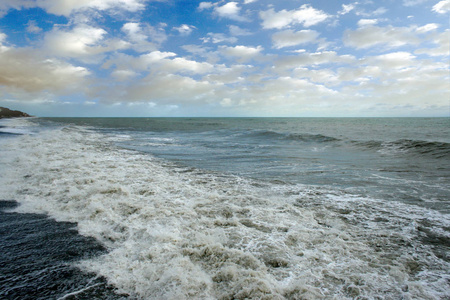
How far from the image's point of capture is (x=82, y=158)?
11.3m

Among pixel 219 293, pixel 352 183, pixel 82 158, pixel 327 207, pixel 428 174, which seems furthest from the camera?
pixel 82 158

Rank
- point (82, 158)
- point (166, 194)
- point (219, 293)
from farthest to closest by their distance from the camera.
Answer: point (82, 158), point (166, 194), point (219, 293)

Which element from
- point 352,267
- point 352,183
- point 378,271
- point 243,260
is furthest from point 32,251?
point 352,183

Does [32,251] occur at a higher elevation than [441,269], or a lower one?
higher

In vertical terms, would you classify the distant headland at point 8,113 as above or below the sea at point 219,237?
above

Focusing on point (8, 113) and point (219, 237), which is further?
point (8, 113)

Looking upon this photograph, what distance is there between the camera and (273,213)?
206 inches

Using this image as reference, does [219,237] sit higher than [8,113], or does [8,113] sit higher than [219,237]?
[8,113]

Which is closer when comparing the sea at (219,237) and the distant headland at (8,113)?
the sea at (219,237)

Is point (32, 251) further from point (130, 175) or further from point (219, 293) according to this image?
point (130, 175)

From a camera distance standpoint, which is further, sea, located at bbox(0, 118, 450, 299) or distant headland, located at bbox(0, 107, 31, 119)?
distant headland, located at bbox(0, 107, 31, 119)

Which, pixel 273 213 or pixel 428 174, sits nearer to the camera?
pixel 273 213

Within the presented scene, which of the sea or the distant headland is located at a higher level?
the distant headland

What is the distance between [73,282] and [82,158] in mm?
9745
